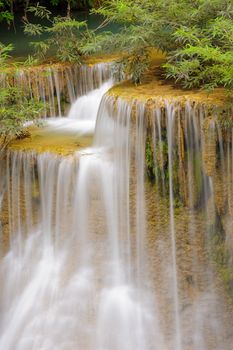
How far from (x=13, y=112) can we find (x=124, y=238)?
2.29 metres

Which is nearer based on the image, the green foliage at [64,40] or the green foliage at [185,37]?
the green foliage at [185,37]

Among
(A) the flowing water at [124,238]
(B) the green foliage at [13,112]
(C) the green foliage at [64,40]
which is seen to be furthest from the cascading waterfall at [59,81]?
(A) the flowing water at [124,238]

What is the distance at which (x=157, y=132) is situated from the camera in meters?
5.72

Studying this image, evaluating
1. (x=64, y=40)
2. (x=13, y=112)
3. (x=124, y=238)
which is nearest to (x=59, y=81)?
(x=64, y=40)

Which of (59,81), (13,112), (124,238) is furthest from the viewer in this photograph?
(59,81)

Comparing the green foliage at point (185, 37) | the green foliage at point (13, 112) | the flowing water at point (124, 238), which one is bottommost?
the flowing water at point (124, 238)

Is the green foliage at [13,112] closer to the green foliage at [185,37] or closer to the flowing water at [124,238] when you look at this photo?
the flowing water at [124,238]

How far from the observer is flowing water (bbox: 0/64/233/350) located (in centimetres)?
567

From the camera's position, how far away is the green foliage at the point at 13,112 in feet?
21.9

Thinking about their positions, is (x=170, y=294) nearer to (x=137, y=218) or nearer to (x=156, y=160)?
(x=137, y=218)

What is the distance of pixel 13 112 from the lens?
6754mm

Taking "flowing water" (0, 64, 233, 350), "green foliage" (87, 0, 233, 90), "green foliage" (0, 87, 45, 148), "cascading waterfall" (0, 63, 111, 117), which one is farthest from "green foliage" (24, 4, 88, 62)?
"flowing water" (0, 64, 233, 350)

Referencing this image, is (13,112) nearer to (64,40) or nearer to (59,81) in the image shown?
(59,81)

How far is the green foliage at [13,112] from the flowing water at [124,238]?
1.05ft
